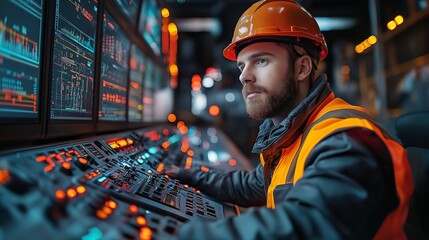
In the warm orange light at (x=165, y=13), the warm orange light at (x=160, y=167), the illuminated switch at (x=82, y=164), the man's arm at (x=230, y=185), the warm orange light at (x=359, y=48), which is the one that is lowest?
the man's arm at (x=230, y=185)

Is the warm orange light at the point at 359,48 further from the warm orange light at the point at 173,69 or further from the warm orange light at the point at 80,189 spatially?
the warm orange light at the point at 80,189

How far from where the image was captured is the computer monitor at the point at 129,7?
Result: 179 centimetres

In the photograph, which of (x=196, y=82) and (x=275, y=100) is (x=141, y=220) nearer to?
(x=275, y=100)

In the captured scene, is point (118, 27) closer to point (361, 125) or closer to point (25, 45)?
point (25, 45)

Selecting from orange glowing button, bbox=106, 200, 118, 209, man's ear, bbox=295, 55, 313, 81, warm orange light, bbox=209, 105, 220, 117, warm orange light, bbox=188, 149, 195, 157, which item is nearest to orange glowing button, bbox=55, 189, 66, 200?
orange glowing button, bbox=106, 200, 118, 209

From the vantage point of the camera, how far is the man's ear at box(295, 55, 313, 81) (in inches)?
49.8

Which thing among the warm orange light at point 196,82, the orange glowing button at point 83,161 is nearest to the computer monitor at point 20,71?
the orange glowing button at point 83,161

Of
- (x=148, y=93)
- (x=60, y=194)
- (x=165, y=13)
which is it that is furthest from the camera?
(x=165, y=13)

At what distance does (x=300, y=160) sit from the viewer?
0.95 metres

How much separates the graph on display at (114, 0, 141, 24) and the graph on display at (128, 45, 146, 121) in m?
0.20

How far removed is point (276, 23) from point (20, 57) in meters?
0.88

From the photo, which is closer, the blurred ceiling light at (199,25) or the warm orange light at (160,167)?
the warm orange light at (160,167)

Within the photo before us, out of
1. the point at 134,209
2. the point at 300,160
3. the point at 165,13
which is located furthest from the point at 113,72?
the point at 165,13

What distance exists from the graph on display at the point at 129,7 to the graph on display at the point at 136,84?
20cm
